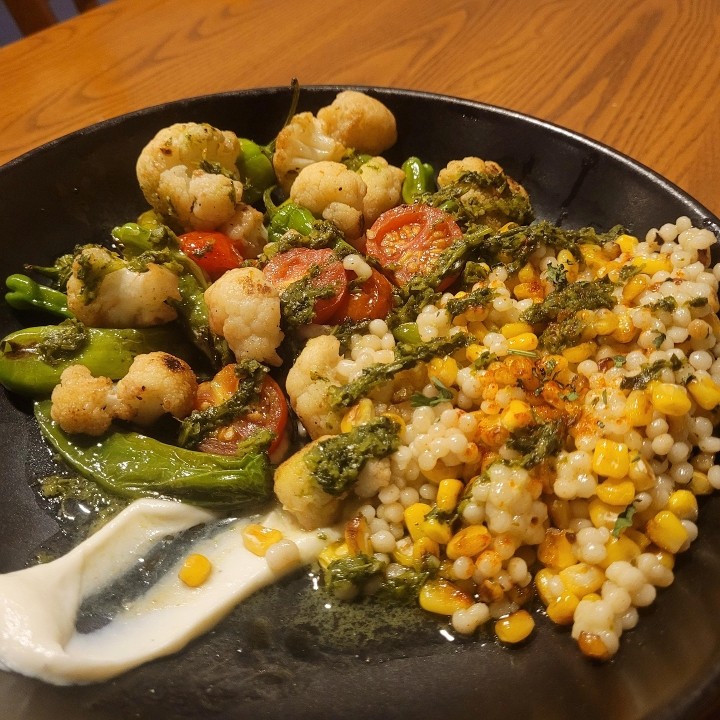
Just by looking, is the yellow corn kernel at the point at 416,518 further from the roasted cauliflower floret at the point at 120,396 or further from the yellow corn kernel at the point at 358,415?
the roasted cauliflower floret at the point at 120,396

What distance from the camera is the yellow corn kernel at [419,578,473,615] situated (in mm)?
1707

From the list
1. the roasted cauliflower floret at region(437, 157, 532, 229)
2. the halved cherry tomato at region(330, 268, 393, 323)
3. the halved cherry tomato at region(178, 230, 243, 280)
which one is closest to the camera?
the halved cherry tomato at region(330, 268, 393, 323)

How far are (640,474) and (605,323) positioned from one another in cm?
47

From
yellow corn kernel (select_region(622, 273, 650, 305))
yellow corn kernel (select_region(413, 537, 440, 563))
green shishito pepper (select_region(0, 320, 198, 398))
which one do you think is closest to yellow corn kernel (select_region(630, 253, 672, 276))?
yellow corn kernel (select_region(622, 273, 650, 305))

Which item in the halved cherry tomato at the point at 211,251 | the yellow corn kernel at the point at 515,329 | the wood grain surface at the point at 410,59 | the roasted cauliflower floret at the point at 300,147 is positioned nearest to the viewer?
the yellow corn kernel at the point at 515,329

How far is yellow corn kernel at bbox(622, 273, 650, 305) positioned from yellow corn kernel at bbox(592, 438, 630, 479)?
21.2 inches

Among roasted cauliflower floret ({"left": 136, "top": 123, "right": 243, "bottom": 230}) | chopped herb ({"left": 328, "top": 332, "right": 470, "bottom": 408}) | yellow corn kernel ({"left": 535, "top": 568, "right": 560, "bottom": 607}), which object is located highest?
roasted cauliflower floret ({"left": 136, "top": 123, "right": 243, "bottom": 230})

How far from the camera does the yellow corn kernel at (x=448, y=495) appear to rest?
177cm

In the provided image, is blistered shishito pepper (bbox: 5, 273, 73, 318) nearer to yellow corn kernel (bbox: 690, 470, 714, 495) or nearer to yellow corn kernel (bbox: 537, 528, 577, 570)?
yellow corn kernel (bbox: 537, 528, 577, 570)

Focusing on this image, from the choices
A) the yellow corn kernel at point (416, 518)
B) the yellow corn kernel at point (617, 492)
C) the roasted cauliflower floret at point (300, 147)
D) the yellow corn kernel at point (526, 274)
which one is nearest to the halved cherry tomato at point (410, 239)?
the yellow corn kernel at point (526, 274)

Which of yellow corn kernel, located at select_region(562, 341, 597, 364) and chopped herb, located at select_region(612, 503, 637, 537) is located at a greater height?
yellow corn kernel, located at select_region(562, 341, 597, 364)

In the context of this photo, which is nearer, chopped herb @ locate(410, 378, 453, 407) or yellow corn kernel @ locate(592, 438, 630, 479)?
yellow corn kernel @ locate(592, 438, 630, 479)

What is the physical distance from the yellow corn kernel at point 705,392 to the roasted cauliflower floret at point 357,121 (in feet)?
5.42

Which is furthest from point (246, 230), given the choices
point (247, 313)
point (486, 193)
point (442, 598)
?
point (442, 598)
